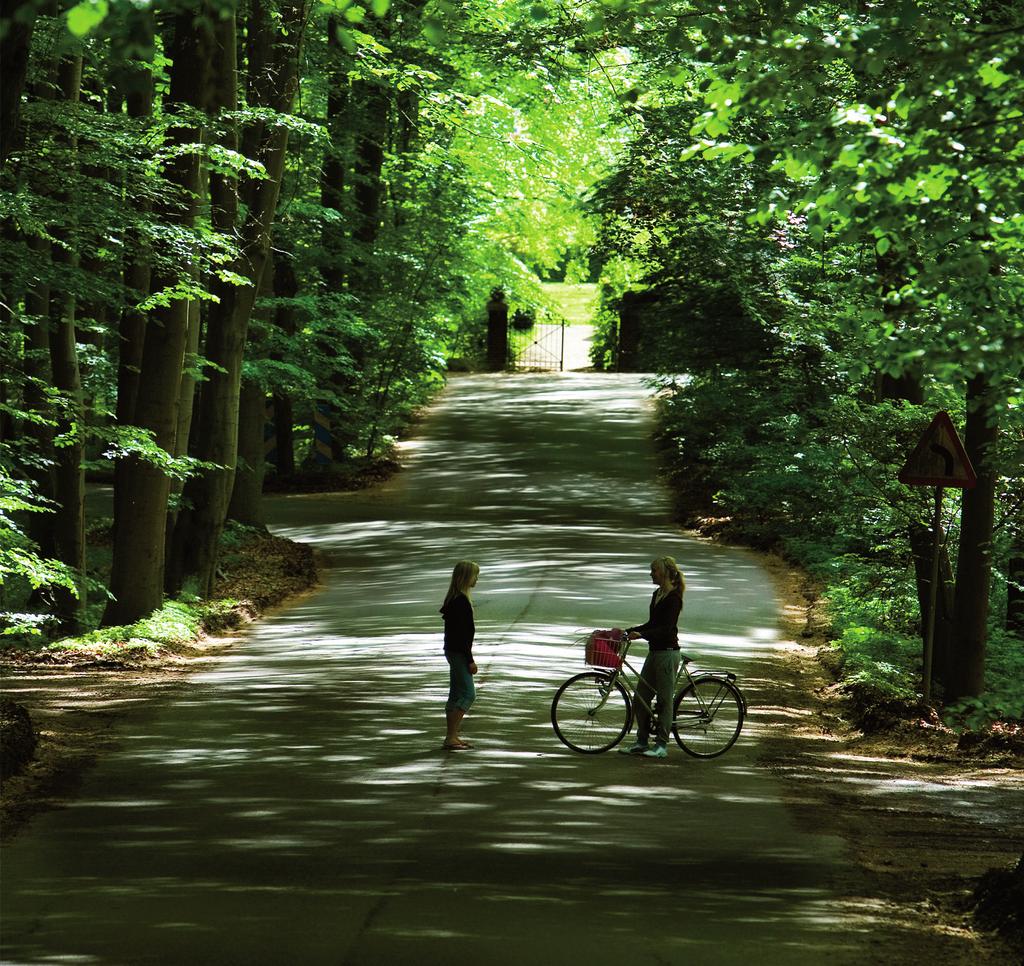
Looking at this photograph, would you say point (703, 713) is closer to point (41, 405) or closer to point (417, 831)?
point (417, 831)

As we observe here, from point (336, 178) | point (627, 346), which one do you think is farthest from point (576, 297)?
point (336, 178)

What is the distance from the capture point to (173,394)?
54.4ft

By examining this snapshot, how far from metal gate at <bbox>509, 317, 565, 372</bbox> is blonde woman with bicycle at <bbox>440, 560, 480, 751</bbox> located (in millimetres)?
43361

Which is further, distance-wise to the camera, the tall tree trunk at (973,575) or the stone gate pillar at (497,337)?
the stone gate pillar at (497,337)

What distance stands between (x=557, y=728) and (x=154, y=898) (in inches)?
191

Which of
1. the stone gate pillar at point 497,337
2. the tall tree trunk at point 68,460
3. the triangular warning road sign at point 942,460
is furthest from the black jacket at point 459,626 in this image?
the stone gate pillar at point 497,337

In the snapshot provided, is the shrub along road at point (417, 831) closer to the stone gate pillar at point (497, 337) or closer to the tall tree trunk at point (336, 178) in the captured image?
the tall tree trunk at point (336, 178)

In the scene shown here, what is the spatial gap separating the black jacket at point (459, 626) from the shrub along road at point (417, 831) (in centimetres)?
80

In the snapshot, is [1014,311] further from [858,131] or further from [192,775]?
[192,775]

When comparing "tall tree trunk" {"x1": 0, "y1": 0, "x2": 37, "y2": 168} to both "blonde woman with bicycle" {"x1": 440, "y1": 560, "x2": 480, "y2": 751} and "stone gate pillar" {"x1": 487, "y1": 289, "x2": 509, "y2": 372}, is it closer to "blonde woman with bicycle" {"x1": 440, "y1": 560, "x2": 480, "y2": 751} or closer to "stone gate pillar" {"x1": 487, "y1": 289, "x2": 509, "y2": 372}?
"blonde woman with bicycle" {"x1": 440, "y1": 560, "x2": 480, "y2": 751}

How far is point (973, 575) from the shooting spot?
1350 cm

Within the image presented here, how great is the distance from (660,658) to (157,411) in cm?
792

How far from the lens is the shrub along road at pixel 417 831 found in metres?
6.44

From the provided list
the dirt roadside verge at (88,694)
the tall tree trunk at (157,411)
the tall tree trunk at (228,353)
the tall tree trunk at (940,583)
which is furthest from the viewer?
the tall tree trunk at (228,353)
